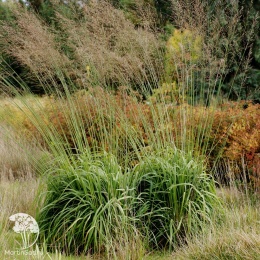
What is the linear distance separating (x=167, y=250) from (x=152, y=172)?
0.66 meters

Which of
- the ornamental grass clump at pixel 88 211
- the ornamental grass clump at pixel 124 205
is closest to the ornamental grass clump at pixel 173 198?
the ornamental grass clump at pixel 124 205

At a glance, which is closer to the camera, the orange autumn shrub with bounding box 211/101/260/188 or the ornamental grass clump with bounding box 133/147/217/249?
the ornamental grass clump with bounding box 133/147/217/249

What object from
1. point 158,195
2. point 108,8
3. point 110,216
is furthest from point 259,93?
point 110,216

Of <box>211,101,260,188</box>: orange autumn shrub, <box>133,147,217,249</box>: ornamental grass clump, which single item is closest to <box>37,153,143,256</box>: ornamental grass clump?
<box>133,147,217,249</box>: ornamental grass clump

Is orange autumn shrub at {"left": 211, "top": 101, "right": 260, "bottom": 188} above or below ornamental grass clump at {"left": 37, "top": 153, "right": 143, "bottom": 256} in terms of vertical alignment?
below

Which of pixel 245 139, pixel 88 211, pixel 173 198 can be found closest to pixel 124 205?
pixel 88 211

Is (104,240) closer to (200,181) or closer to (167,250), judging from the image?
(167,250)

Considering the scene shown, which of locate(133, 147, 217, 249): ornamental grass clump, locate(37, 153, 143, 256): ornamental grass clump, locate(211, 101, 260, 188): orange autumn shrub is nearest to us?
locate(37, 153, 143, 256): ornamental grass clump

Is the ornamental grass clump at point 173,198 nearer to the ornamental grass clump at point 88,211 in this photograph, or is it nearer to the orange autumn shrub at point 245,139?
the ornamental grass clump at point 88,211

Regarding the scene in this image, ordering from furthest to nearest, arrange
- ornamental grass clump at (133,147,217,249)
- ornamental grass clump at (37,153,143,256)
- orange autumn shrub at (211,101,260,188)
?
orange autumn shrub at (211,101,260,188) → ornamental grass clump at (133,147,217,249) → ornamental grass clump at (37,153,143,256)

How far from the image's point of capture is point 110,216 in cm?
298

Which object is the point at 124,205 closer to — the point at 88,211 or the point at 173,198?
the point at 88,211

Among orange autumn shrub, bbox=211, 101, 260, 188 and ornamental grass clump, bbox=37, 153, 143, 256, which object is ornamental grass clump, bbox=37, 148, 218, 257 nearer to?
ornamental grass clump, bbox=37, 153, 143, 256

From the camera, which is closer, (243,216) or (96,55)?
(243,216)
